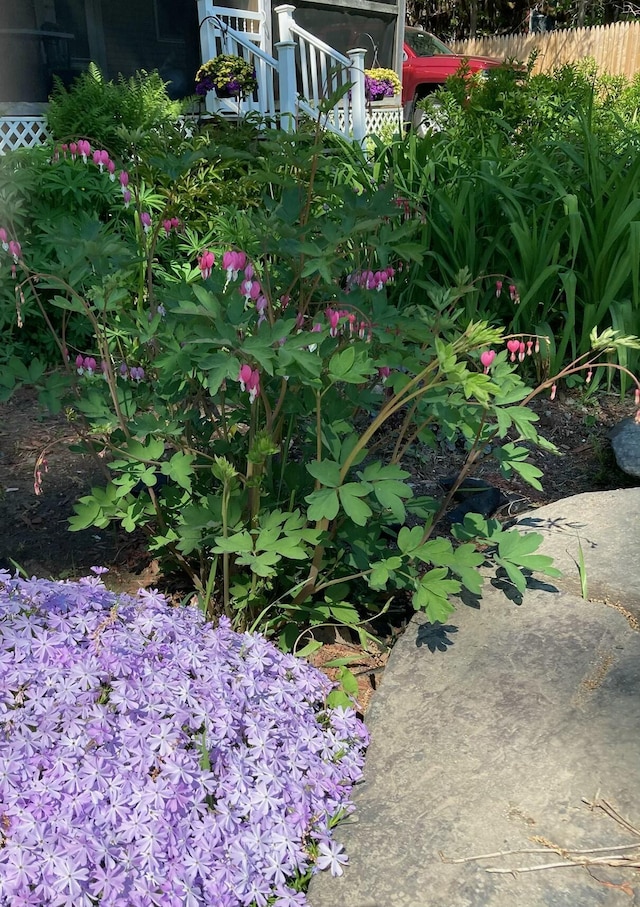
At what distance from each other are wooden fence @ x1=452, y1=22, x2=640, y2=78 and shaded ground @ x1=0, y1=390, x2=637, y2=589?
55.4 ft

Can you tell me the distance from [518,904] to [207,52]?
777cm

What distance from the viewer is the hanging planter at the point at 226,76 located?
6695 millimetres

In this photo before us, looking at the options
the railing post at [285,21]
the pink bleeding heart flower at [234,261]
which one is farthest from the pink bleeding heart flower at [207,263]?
the railing post at [285,21]

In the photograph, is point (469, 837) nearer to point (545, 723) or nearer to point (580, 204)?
point (545, 723)

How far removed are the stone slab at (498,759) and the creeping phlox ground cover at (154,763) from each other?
0.08m

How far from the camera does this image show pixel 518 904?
1.18 metres

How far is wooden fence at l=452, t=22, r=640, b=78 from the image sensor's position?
18.2m

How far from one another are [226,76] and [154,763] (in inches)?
259

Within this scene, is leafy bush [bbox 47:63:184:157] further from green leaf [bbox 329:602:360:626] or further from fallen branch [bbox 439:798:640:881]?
fallen branch [bbox 439:798:640:881]

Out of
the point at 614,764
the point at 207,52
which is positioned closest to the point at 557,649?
the point at 614,764

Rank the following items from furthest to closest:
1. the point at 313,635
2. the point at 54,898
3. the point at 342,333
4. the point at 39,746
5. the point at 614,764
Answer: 1. the point at 313,635
2. the point at 342,333
3. the point at 614,764
4. the point at 39,746
5. the point at 54,898

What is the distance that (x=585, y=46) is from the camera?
62.4ft

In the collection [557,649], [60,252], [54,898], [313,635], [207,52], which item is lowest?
[313,635]

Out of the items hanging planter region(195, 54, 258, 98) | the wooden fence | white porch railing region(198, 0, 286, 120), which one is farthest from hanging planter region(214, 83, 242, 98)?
the wooden fence
